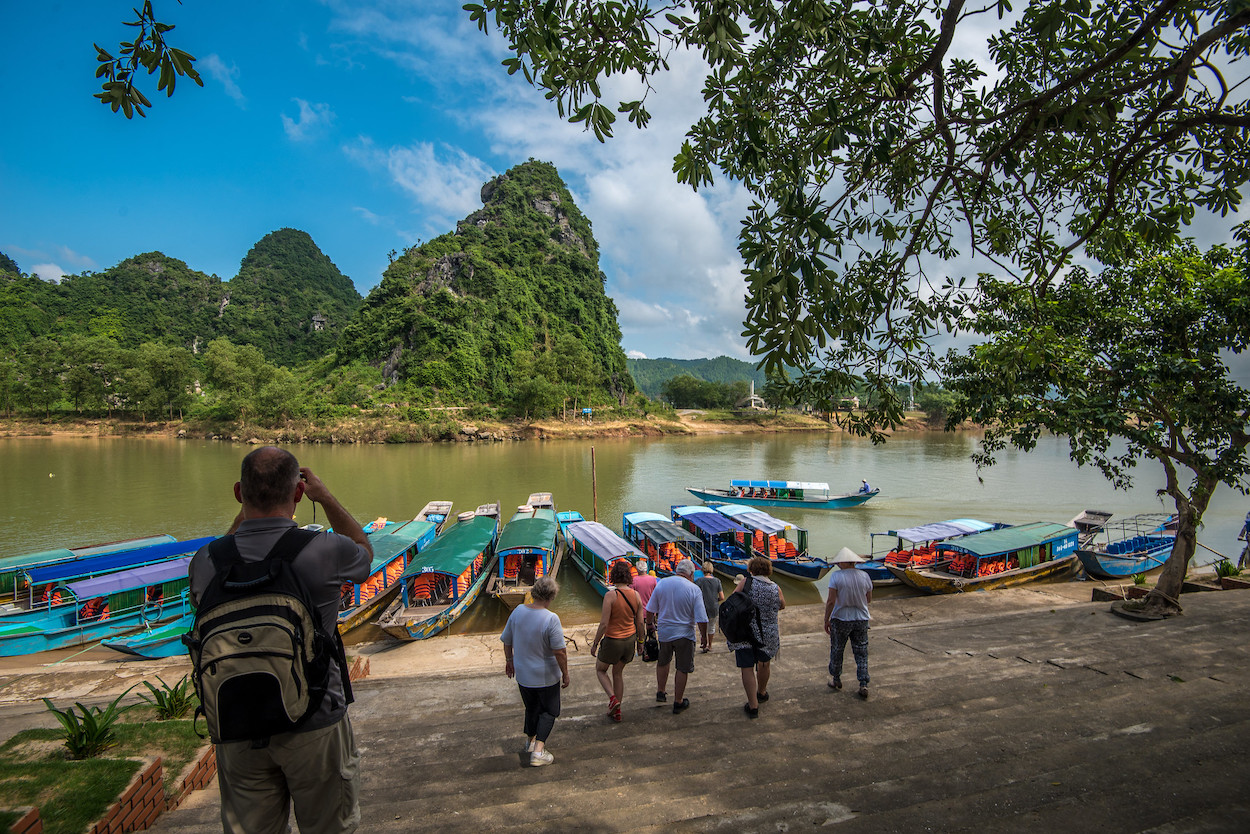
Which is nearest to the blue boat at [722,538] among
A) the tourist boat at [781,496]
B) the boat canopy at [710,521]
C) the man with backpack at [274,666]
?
the boat canopy at [710,521]

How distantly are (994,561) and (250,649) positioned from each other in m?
15.0

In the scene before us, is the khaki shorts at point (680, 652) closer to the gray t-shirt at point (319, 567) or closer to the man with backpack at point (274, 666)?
the man with backpack at point (274, 666)

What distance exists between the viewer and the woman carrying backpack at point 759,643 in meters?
4.32

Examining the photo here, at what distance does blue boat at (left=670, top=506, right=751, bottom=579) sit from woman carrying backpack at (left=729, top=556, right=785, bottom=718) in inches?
372

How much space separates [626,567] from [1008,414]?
6.73 m

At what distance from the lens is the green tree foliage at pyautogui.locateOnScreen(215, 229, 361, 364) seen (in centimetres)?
9525

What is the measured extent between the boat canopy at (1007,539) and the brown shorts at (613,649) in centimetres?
1087

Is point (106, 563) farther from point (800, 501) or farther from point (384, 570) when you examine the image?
point (800, 501)

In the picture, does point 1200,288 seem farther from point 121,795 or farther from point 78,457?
point 78,457

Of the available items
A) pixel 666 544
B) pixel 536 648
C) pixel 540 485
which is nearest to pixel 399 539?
pixel 666 544

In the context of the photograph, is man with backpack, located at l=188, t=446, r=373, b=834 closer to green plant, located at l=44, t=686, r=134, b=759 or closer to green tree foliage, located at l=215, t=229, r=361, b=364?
green plant, located at l=44, t=686, r=134, b=759

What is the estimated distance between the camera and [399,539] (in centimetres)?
1386

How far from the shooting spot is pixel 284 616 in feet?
5.83

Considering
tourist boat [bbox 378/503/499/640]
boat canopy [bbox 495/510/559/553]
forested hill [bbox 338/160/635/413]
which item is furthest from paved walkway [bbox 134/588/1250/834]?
forested hill [bbox 338/160/635/413]
